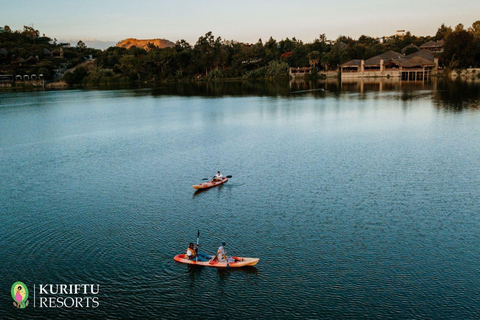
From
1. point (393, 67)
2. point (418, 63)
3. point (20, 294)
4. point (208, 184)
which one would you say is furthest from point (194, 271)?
point (393, 67)

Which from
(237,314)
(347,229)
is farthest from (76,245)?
(347,229)

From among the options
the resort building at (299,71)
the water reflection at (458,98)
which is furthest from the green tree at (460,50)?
the resort building at (299,71)

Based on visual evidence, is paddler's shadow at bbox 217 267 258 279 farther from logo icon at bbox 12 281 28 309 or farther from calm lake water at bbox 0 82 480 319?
logo icon at bbox 12 281 28 309

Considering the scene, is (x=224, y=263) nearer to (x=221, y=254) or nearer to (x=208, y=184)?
(x=221, y=254)

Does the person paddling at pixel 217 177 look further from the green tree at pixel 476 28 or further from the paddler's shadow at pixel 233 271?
the green tree at pixel 476 28

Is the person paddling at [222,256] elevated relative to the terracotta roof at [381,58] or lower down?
lower down

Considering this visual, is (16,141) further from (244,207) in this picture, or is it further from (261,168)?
(244,207)
